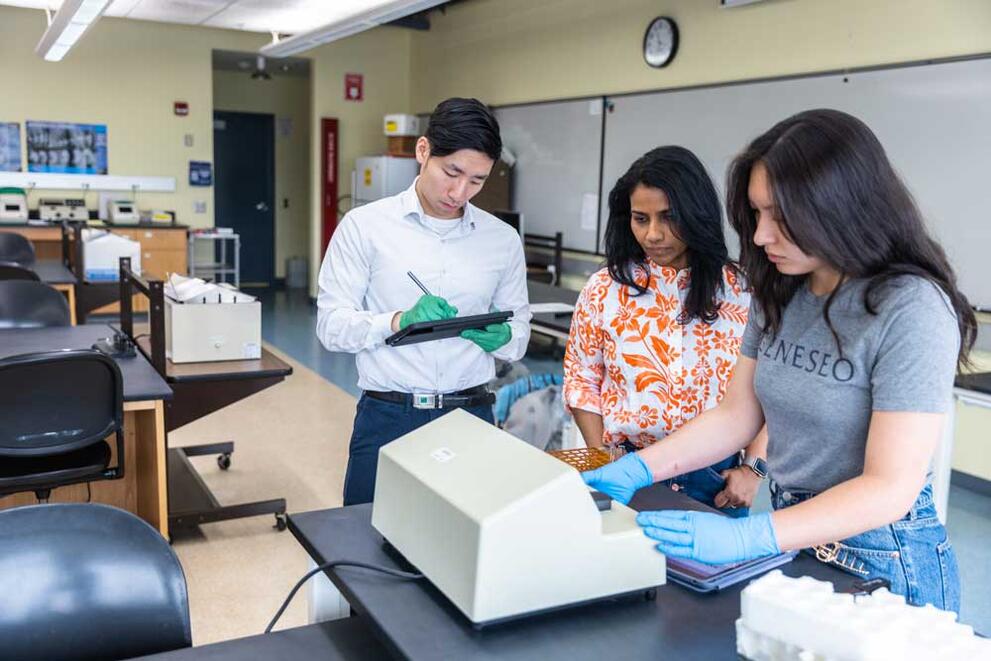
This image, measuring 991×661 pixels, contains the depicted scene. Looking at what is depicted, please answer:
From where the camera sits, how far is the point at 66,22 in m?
5.53

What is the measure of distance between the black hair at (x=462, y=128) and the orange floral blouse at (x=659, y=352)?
0.38 m

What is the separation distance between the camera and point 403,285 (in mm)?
1932

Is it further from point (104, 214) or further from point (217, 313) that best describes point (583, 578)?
point (104, 214)

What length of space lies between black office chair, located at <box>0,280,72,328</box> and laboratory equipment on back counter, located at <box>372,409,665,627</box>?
294 cm

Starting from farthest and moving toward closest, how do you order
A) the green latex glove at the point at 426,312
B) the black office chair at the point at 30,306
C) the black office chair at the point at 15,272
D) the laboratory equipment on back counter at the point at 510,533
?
1. the black office chair at the point at 15,272
2. the black office chair at the point at 30,306
3. the green latex glove at the point at 426,312
4. the laboratory equipment on back counter at the point at 510,533


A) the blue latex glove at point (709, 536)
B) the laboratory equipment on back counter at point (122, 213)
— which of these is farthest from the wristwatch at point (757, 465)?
the laboratory equipment on back counter at point (122, 213)

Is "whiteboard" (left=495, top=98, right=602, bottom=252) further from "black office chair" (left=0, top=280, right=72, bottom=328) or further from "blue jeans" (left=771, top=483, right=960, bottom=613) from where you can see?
"blue jeans" (left=771, top=483, right=960, bottom=613)

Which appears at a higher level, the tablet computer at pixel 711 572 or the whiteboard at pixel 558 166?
the whiteboard at pixel 558 166

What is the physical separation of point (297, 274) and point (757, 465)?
28.6ft

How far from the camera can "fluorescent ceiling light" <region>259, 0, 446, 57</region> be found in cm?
505

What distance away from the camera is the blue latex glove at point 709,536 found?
1.07 meters

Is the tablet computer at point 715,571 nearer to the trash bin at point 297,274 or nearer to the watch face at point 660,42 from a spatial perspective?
the watch face at point 660,42

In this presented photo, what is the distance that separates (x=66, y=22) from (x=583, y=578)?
5730 millimetres

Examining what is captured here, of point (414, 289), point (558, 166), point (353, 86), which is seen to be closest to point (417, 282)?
point (414, 289)
